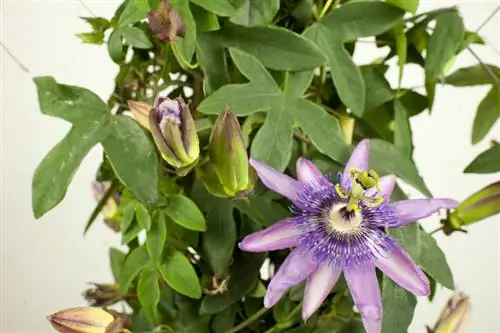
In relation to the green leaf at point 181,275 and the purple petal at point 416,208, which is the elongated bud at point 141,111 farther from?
the purple petal at point 416,208

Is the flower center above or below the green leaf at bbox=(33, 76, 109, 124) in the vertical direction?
below


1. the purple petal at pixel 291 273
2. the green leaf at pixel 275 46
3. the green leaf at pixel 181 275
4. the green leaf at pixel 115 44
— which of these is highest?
the green leaf at pixel 115 44

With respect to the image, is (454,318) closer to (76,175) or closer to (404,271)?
(404,271)

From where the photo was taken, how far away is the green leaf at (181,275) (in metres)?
0.77

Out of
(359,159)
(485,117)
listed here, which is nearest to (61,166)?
(359,159)

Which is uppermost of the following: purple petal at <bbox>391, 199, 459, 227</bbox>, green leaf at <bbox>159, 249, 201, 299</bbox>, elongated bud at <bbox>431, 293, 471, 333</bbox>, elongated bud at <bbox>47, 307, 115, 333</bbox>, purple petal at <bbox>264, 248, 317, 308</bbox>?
purple petal at <bbox>391, 199, 459, 227</bbox>

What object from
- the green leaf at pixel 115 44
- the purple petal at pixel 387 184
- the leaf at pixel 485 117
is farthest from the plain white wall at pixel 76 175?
the purple petal at pixel 387 184

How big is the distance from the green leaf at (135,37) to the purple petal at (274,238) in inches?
9.4

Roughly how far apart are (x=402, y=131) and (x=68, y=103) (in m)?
0.35

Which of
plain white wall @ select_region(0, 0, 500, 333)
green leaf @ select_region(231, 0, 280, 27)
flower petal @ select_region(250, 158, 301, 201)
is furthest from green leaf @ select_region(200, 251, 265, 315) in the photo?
plain white wall @ select_region(0, 0, 500, 333)

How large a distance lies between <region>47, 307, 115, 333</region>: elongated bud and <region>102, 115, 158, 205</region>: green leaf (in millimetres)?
162

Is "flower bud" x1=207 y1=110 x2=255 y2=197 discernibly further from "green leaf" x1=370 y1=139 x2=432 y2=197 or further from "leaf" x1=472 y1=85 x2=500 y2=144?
"leaf" x1=472 y1=85 x2=500 y2=144

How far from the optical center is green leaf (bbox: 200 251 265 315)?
0.82 m

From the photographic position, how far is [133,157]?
715mm
